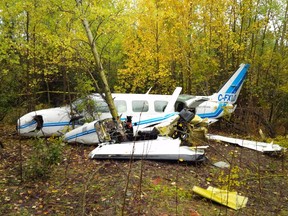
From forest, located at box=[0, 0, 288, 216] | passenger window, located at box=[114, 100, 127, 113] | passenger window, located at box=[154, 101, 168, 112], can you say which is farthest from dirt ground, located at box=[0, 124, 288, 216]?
passenger window, located at box=[154, 101, 168, 112]

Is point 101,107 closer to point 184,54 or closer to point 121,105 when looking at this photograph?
point 121,105

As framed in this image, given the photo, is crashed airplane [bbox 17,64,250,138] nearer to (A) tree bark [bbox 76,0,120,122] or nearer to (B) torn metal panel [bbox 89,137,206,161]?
(A) tree bark [bbox 76,0,120,122]

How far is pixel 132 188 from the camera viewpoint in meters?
5.45

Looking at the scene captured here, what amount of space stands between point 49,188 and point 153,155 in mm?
2948

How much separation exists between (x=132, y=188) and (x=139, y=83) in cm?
1080

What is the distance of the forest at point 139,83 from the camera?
5234 mm

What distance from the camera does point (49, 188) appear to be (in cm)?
564

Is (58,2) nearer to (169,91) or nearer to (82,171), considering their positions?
(82,171)

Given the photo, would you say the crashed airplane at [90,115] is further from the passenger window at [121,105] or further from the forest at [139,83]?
the forest at [139,83]

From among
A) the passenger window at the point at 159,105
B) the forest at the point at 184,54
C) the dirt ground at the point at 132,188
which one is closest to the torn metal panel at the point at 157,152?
the dirt ground at the point at 132,188

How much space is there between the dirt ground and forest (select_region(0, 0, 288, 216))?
25 millimetres

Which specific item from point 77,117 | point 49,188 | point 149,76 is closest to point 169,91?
point 149,76

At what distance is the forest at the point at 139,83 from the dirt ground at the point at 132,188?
0.03m

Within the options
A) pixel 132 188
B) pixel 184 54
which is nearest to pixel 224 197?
pixel 132 188
